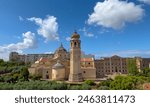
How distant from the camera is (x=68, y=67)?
10.4m

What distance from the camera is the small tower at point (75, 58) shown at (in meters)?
9.50

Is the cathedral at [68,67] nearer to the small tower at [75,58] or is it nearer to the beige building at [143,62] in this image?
the small tower at [75,58]

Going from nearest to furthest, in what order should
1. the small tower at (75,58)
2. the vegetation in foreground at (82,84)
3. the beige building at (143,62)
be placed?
the vegetation in foreground at (82,84) < the small tower at (75,58) < the beige building at (143,62)

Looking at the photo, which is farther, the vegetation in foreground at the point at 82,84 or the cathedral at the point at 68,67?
the cathedral at the point at 68,67

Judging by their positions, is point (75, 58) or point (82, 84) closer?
point (82, 84)

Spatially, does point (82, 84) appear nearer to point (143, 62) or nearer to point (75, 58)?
point (75, 58)

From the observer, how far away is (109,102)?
1.75m

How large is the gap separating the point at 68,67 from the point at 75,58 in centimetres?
97

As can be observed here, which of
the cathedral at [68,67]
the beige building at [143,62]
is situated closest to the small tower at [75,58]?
the cathedral at [68,67]

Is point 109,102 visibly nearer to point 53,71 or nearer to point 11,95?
point 11,95

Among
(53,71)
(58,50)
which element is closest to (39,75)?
(53,71)

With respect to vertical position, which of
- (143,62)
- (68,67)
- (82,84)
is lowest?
(82,84)

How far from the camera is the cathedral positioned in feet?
31.3

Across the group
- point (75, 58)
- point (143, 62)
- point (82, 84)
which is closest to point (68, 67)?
point (75, 58)
